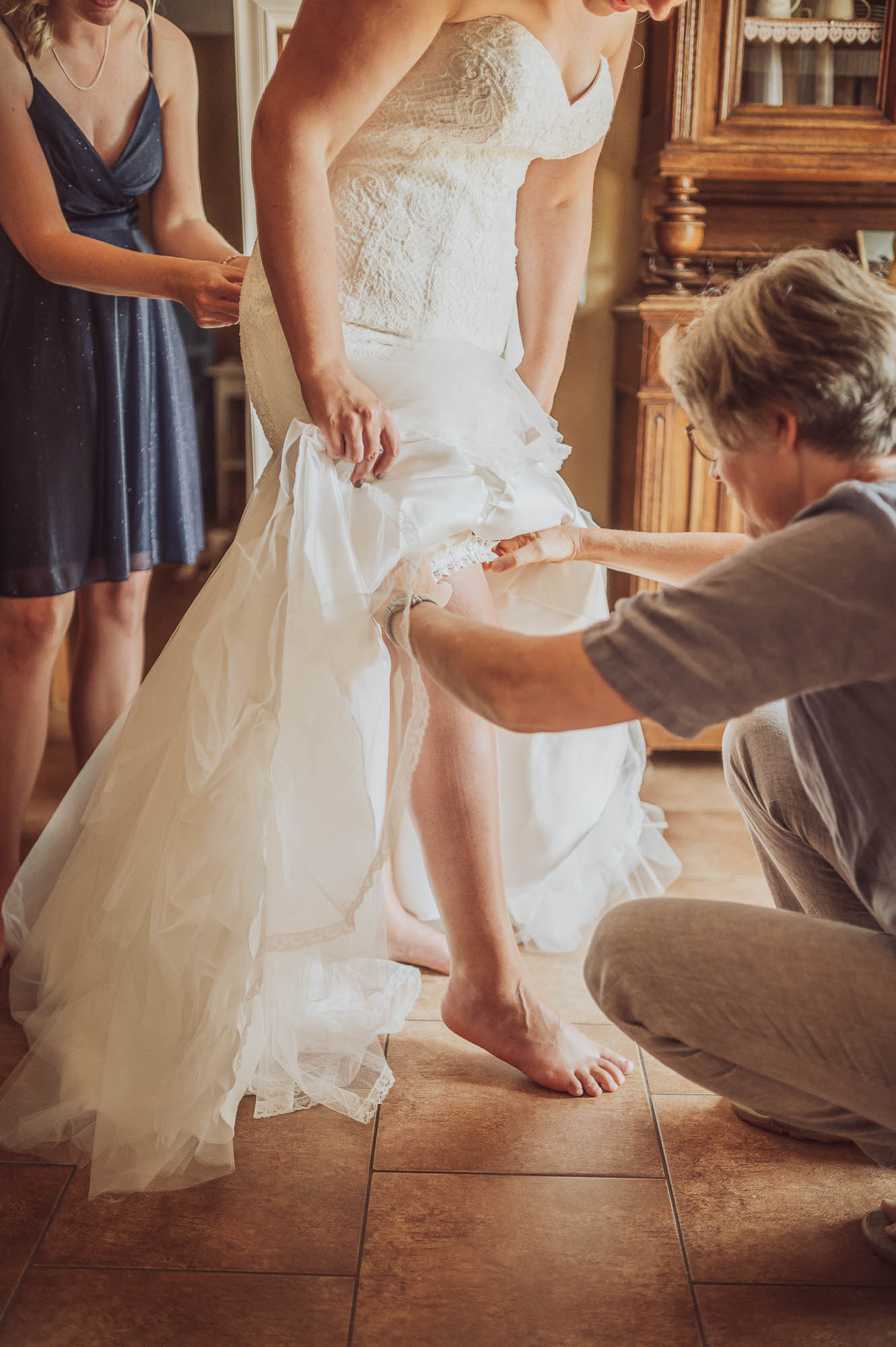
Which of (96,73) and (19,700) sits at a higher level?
(96,73)

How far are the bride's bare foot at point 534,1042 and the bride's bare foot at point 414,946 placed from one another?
27 cm

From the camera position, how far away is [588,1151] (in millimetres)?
1334

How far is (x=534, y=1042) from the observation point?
145cm

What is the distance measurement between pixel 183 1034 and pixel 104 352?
1031 mm

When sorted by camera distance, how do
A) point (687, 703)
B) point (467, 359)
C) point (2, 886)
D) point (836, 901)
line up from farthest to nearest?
point (2, 886) < point (467, 359) < point (836, 901) < point (687, 703)

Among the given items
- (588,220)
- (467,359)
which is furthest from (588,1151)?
(588,220)

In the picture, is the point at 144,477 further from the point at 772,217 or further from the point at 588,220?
the point at 772,217

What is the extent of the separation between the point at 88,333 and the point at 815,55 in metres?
1.51

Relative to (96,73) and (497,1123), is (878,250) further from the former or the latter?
(497,1123)

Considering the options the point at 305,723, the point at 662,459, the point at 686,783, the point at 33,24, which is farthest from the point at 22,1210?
the point at 662,459

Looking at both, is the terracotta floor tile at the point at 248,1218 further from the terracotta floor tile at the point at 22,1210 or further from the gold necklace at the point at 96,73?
the gold necklace at the point at 96,73

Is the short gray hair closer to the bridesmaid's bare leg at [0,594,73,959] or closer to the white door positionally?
the bridesmaid's bare leg at [0,594,73,959]

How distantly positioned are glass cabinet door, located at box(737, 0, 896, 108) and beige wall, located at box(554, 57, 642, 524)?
1.21 feet

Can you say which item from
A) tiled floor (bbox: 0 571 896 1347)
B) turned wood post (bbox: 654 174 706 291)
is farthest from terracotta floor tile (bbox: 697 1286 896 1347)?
turned wood post (bbox: 654 174 706 291)
